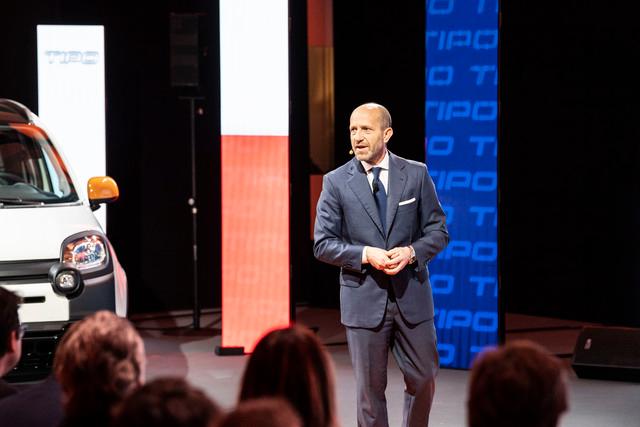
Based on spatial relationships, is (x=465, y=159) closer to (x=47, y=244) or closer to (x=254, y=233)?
(x=254, y=233)

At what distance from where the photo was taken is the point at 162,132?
35.7 ft

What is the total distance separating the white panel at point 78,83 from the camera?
974cm

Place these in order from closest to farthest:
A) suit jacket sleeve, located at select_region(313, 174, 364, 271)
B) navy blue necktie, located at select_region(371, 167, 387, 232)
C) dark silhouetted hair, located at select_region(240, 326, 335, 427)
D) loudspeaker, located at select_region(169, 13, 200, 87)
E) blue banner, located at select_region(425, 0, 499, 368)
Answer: dark silhouetted hair, located at select_region(240, 326, 335, 427) < suit jacket sleeve, located at select_region(313, 174, 364, 271) < navy blue necktie, located at select_region(371, 167, 387, 232) < blue banner, located at select_region(425, 0, 499, 368) < loudspeaker, located at select_region(169, 13, 200, 87)

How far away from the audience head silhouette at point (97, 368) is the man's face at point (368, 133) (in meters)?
2.29

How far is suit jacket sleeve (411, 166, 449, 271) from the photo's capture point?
15.9 ft

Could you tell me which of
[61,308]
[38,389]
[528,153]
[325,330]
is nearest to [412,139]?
[528,153]

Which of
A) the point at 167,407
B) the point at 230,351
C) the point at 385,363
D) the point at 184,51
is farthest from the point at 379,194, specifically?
the point at 184,51

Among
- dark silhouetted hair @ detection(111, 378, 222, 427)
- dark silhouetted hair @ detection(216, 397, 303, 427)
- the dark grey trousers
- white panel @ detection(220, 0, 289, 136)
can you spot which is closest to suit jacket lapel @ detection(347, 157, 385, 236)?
the dark grey trousers

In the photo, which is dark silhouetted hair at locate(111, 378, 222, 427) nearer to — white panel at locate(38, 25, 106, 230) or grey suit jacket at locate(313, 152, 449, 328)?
grey suit jacket at locate(313, 152, 449, 328)

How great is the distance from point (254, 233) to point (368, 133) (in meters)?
3.70

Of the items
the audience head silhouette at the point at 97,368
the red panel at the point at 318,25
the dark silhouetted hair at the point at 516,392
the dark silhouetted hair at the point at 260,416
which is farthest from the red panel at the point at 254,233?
the dark silhouetted hair at the point at 260,416

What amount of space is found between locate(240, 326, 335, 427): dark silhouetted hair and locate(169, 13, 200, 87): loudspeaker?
7176 mm

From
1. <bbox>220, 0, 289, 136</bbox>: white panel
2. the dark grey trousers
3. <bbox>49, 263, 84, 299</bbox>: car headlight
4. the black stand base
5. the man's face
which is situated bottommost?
the black stand base

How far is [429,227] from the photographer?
4.95 m
